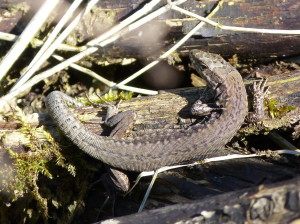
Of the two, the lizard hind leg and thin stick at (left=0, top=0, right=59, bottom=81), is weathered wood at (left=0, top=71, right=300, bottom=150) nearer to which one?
the lizard hind leg

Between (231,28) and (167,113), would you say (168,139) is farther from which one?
(231,28)

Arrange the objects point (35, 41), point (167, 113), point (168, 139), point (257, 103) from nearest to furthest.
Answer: point (257, 103) < point (168, 139) < point (167, 113) < point (35, 41)

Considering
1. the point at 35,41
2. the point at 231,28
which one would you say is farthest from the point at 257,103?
the point at 35,41

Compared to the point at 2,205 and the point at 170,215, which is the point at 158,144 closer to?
the point at 170,215

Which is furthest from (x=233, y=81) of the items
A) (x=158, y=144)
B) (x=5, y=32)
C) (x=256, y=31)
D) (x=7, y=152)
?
(x=5, y=32)

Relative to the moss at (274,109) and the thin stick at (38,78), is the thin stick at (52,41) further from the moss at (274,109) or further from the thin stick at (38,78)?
the moss at (274,109)

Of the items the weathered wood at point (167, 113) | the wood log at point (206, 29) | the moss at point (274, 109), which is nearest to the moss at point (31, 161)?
the weathered wood at point (167, 113)
